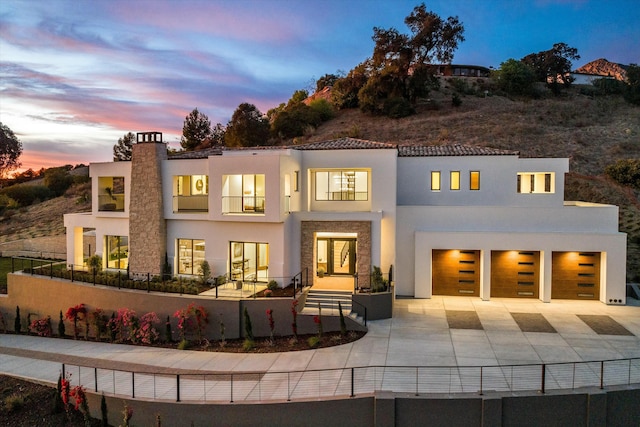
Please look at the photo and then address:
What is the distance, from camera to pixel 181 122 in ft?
186

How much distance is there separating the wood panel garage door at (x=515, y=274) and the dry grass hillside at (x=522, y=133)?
49.3 ft

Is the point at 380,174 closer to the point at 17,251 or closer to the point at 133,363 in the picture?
the point at 133,363

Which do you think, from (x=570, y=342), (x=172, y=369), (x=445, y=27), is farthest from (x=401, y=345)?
(x=445, y=27)

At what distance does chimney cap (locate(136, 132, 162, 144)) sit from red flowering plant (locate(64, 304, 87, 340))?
866cm

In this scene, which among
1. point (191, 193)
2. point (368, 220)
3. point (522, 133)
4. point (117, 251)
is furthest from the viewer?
point (522, 133)

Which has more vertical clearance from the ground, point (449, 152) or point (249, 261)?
point (449, 152)

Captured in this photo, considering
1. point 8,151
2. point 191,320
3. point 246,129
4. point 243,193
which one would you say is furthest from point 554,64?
point 8,151

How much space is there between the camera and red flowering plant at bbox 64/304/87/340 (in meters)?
19.6

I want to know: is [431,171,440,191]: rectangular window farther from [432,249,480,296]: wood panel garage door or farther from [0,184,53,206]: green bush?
[0,184,53,206]: green bush

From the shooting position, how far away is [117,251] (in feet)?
80.5

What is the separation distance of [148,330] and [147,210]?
7.02 m

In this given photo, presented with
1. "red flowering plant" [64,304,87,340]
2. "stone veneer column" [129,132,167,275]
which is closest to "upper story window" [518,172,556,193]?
"stone veneer column" [129,132,167,275]

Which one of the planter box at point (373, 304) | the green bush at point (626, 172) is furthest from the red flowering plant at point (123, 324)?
the green bush at point (626, 172)

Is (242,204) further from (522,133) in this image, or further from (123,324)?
(522,133)
